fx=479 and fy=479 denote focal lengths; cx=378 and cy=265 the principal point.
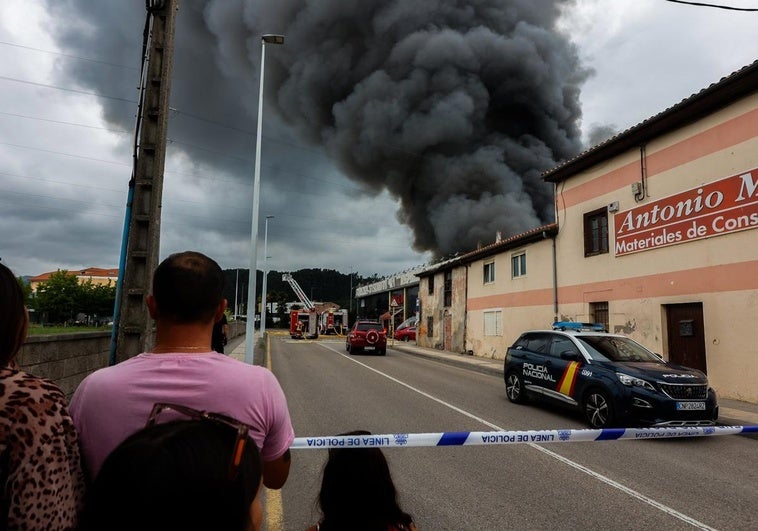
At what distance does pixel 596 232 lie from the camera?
582 inches

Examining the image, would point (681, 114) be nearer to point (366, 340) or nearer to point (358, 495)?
point (358, 495)

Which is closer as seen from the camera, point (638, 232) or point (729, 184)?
point (729, 184)

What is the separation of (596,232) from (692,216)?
12.4ft

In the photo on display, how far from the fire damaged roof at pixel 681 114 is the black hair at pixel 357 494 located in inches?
459

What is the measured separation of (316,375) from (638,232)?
944cm

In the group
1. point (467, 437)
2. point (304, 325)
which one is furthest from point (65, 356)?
point (304, 325)

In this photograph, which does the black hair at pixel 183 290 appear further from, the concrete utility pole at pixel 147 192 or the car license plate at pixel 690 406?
the car license plate at pixel 690 406

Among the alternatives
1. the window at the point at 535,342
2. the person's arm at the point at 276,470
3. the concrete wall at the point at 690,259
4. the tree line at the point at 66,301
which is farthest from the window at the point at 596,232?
the tree line at the point at 66,301

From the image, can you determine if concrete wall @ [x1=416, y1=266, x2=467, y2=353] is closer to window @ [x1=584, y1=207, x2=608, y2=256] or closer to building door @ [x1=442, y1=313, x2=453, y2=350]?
building door @ [x1=442, y1=313, x2=453, y2=350]

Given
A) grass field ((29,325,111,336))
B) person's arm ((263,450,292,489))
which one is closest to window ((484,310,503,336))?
grass field ((29,325,111,336))

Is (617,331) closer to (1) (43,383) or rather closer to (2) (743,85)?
(2) (743,85)

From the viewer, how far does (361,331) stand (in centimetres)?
2239

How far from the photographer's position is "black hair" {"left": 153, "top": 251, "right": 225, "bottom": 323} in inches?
62.4

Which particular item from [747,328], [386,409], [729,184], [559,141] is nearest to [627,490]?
[386,409]
